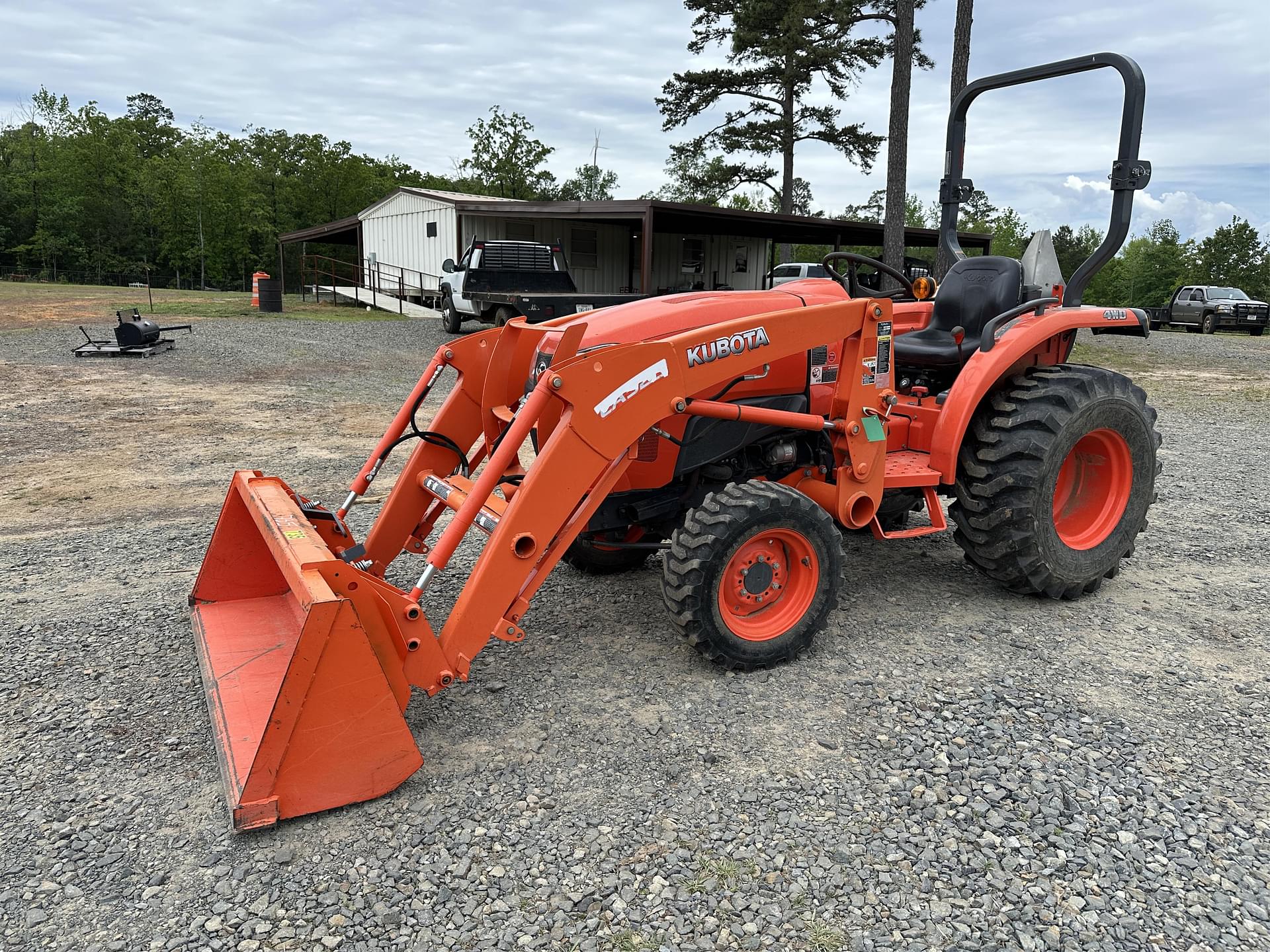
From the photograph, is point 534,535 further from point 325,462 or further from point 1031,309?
point 325,462

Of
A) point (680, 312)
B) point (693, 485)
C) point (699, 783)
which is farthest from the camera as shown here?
point (693, 485)

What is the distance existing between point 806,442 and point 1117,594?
1.94 metres

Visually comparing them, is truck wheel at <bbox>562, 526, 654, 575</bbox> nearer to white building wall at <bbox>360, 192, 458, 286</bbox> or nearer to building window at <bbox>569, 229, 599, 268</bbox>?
white building wall at <bbox>360, 192, 458, 286</bbox>

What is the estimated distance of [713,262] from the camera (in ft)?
84.6

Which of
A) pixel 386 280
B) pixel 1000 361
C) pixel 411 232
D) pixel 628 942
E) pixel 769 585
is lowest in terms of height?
pixel 628 942

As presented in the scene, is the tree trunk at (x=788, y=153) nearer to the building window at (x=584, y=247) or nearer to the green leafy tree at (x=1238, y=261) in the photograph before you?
the building window at (x=584, y=247)

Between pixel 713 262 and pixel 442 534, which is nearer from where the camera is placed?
pixel 442 534

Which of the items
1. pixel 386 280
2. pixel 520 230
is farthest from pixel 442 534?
pixel 386 280

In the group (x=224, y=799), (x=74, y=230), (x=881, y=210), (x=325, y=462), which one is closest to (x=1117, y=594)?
(x=224, y=799)

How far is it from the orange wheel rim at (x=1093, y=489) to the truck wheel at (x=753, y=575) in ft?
5.65

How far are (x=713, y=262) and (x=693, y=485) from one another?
892 inches

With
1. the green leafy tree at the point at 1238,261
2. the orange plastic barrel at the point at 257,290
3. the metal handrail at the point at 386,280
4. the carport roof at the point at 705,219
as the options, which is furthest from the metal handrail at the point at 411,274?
the green leafy tree at the point at 1238,261

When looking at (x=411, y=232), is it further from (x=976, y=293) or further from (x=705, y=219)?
(x=976, y=293)

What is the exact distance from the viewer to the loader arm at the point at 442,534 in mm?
2701
